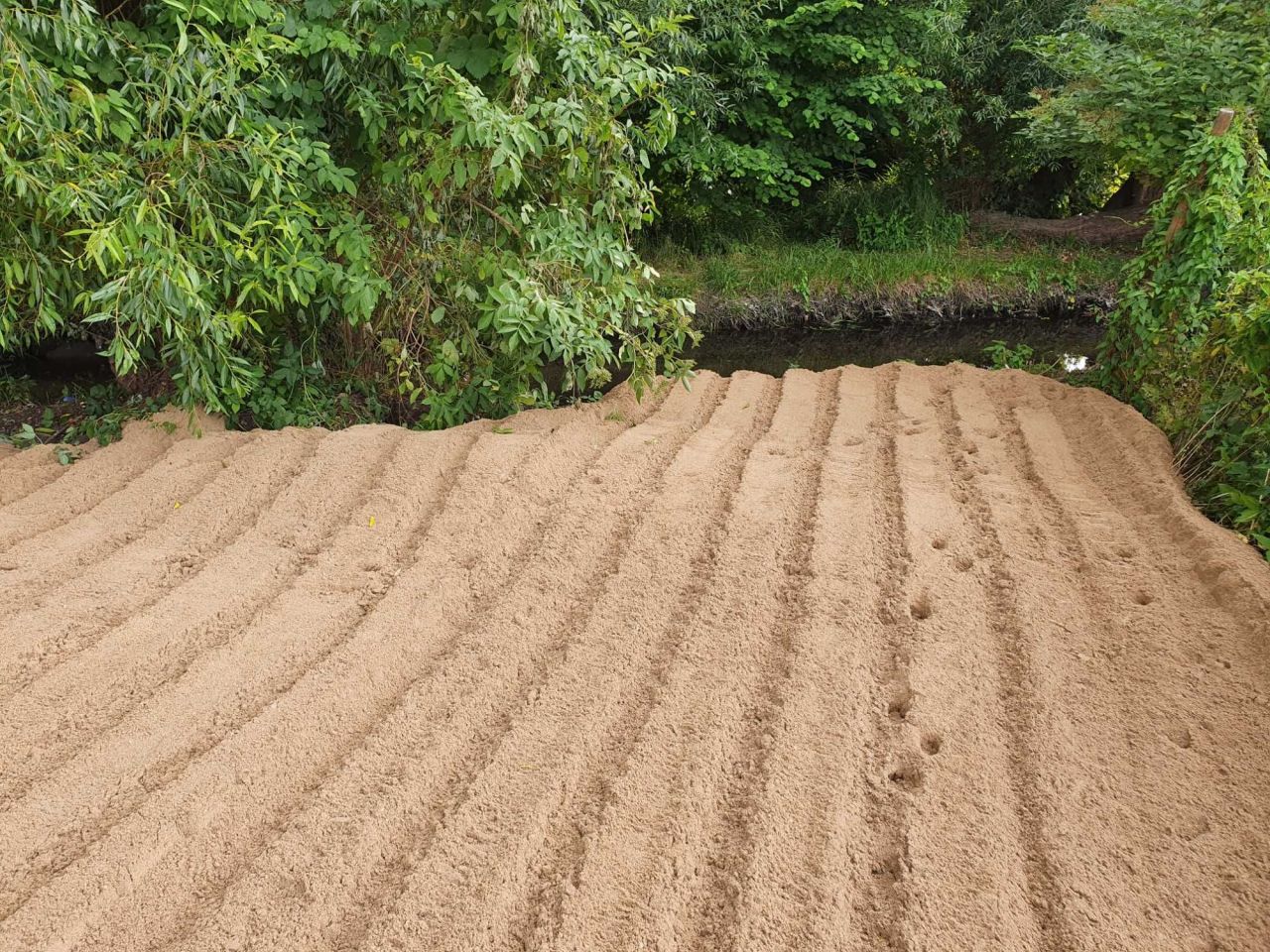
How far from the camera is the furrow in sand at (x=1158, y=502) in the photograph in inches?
108

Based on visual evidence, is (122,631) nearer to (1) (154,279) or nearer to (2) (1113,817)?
(1) (154,279)

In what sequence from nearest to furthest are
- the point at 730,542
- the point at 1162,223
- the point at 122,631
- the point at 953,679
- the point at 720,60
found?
the point at 953,679 < the point at 122,631 < the point at 730,542 < the point at 1162,223 < the point at 720,60

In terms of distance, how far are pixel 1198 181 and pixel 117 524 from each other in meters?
5.25

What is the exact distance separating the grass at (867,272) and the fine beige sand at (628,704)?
5.12 m

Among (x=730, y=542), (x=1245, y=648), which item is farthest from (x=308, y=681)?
(x=1245, y=648)

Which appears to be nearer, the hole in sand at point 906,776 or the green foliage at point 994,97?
the hole in sand at point 906,776

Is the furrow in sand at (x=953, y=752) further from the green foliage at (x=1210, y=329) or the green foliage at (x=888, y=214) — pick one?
the green foliage at (x=888, y=214)

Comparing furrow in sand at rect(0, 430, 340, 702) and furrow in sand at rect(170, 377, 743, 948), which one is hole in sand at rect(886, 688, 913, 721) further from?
furrow in sand at rect(0, 430, 340, 702)

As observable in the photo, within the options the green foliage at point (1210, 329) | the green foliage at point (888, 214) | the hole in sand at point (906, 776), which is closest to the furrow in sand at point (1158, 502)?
the green foliage at point (1210, 329)

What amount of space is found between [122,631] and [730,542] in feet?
6.58

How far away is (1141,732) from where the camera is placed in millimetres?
2303

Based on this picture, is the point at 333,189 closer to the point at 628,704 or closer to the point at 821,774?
the point at 628,704

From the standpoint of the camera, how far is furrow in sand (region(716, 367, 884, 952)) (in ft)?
5.91

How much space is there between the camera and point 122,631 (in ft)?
8.94
